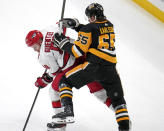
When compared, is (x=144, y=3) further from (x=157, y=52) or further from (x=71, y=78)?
(x=71, y=78)

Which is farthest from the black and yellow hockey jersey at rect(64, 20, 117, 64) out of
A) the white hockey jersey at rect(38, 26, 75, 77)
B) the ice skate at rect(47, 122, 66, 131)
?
the ice skate at rect(47, 122, 66, 131)

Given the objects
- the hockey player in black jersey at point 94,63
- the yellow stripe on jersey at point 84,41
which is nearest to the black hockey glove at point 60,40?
the hockey player in black jersey at point 94,63

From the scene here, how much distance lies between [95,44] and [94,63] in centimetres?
14

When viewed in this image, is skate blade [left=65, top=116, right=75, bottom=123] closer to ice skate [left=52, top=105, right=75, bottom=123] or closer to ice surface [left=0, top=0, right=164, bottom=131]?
ice skate [left=52, top=105, right=75, bottom=123]

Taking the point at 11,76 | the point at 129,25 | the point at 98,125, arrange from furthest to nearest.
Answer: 1. the point at 129,25
2. the point at 11,76
3. the point at 98,125

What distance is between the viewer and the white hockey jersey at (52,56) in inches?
102

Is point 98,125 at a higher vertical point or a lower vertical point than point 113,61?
lower

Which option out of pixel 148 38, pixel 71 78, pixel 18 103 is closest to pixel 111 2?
pixel 148 38

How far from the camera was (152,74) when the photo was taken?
388 centimetres

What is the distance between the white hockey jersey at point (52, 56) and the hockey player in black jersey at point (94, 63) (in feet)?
0.24

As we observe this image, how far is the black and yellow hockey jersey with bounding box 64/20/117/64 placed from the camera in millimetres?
2467

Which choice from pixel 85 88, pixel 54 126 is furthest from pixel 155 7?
pixel 54 126

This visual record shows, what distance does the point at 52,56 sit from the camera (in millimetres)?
2611

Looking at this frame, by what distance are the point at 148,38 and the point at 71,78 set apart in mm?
2199
